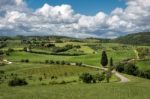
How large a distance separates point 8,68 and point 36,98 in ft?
376

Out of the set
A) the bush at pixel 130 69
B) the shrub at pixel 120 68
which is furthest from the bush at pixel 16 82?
the shrub at pixel 120 68

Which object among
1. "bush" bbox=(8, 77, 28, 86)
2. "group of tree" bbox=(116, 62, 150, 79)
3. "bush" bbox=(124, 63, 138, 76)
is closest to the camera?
"bush" bbox=(8, 77, 28, 86)

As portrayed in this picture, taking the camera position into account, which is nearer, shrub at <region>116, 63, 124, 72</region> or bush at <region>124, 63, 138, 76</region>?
bush at <region>124, 63, 138, 76</region>

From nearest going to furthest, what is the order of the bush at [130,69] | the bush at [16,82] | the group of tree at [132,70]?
1. the bush at [16,82]
2. the group of tree at [132,70]
3. the bush at [130,69]

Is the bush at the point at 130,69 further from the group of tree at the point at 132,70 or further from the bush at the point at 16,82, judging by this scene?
the bush at the point at 16,82

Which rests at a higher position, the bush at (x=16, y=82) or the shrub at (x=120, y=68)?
the bush at (x=16, y=82)

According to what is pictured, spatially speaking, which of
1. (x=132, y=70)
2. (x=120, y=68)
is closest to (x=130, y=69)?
(x=132, y=70)

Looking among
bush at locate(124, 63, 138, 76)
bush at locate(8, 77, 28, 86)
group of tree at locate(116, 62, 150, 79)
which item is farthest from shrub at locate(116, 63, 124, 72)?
bush at locate(8, 77, 28, 86)

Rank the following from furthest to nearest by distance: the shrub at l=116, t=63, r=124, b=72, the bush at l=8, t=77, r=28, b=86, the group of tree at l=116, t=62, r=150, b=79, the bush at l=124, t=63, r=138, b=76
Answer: the shrub at l=116, t=63, r=124, b=72 → the bush at l=124, t=63, r=138, b=76 → the group of tree at l=116, t=62, r=150, b=79 → the bush at l=8, t=77, r=28, b=86

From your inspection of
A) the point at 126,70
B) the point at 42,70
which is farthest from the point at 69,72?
the point at 126,70

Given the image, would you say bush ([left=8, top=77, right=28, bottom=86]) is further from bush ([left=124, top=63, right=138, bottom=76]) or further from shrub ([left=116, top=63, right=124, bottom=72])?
shrub ([left=116, top=63, right=124, bottom=72])

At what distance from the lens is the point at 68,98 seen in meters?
75.0

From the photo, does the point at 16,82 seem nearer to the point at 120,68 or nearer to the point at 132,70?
the point at 132,70

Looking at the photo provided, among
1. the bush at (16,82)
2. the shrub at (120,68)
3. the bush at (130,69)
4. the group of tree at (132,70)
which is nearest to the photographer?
the bush at (16,82)
